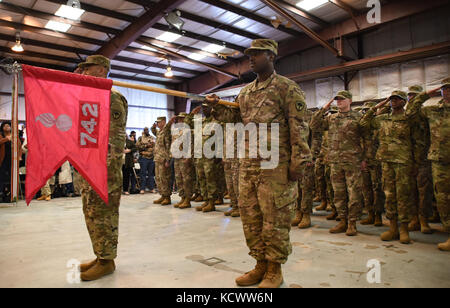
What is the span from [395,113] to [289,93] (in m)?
2.18

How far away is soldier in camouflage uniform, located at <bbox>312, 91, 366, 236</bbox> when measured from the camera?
148 inches

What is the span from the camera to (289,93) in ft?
7.41

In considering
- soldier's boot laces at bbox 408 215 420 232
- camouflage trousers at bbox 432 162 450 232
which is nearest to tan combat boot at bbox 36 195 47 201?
soldier's boot laces at bbox 408 215 420 232

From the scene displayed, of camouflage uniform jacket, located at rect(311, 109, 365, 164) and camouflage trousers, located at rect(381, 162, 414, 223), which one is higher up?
camouflage uniform jacket, located at rect(311, 109, 365, 164)

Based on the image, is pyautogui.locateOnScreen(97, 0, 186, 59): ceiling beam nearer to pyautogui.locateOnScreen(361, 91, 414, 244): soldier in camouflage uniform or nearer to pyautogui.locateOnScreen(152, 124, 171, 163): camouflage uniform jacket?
pyautogui.locateOnScreen(152, 124, 171, 163): camouflage uniform jacket

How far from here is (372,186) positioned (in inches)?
182

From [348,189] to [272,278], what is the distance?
2.14m

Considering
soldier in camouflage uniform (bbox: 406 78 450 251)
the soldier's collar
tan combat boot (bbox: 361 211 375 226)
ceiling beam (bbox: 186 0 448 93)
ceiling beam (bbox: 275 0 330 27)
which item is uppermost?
ceiling beam (bbox: 275 0 330 27)

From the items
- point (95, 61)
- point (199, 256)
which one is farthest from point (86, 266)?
point (95, 61)

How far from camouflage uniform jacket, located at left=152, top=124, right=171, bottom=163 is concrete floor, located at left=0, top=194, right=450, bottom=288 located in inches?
81.3

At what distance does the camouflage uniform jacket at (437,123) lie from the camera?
3365 mm

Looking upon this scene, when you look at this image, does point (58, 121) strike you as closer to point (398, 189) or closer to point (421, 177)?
point (398, 189)

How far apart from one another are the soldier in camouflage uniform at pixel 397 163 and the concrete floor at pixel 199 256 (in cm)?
28
